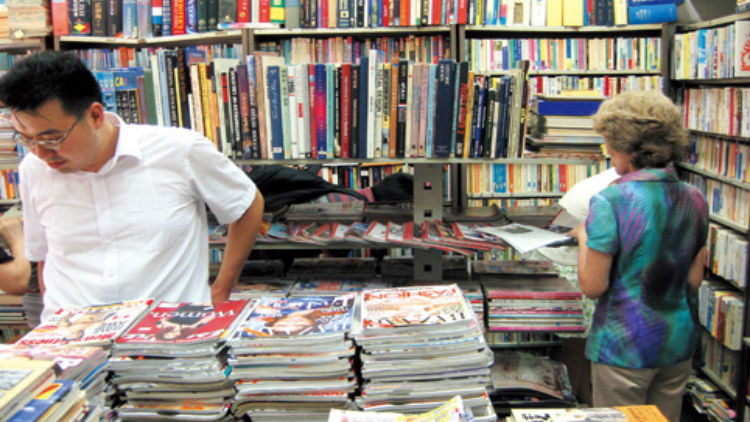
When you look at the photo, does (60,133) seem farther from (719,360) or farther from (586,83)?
(586,83)

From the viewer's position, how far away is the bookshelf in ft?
9.15

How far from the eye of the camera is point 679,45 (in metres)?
3.51

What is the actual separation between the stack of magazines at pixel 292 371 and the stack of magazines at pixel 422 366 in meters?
0.04

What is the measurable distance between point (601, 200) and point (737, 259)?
1.56m

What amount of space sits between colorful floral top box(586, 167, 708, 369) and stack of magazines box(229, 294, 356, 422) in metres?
0.99

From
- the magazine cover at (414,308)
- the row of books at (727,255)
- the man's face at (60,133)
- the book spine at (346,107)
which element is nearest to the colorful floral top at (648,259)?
the magazine cover at (414,308)

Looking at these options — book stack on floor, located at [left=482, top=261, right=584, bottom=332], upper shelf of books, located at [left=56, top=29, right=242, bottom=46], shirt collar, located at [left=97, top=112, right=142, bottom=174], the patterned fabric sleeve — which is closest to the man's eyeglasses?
shirt collar, located at [left=97, top=112, right=142, bottom=174]

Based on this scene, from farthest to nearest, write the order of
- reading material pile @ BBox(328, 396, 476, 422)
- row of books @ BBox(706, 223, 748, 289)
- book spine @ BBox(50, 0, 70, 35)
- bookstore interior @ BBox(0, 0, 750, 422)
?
1. book spine @ BBox(50, 0, 70, 35)
2. row of books @ BBox(706, 223, 748, 289)
3. bookstore interior @ BBox(0, 0, 750, 422)
4. reading material pile @ BBox(328, 396, 476, 422)

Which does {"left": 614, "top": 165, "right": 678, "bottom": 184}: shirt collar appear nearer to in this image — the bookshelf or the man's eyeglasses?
the bookshelf

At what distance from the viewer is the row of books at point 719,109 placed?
107 inches

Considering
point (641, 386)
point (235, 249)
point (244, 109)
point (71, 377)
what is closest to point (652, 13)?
point (641, 386)

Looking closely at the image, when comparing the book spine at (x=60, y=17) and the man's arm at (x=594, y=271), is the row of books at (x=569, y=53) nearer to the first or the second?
the man's arm at (x=594, y=271)

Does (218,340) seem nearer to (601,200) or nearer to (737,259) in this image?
(601,200)

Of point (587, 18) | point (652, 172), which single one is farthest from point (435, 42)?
point (652, 172)
